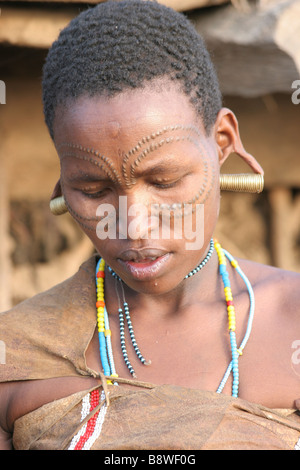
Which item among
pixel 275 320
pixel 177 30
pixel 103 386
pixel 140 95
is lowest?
pixel 103 386

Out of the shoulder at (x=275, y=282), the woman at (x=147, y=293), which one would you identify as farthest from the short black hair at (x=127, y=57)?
the shoulder at (x=275, y=282)

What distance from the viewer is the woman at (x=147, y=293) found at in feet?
6.37

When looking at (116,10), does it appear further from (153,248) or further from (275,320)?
(275,320)

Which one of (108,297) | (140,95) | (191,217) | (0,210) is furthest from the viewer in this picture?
(0,210)

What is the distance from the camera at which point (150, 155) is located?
197 cm

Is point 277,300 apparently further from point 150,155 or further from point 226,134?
point 150,155

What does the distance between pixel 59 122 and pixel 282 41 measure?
1.64m

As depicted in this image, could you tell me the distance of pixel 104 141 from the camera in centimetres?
196

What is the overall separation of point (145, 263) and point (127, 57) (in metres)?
0.59

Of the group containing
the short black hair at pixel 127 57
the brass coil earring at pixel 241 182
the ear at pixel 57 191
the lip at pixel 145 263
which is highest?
the short black hair at pixel 127 57

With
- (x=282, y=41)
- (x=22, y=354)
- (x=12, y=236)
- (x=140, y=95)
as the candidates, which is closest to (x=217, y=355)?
(x=22, y=354)

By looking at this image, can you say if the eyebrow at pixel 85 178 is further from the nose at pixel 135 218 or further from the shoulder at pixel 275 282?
the shoulder at pixel 275 282

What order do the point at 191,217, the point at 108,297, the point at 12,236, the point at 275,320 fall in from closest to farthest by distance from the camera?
the point at 191,217
the point at 275,320
the point at 108,297
the point at 12,236

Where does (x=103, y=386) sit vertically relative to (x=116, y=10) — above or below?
below
